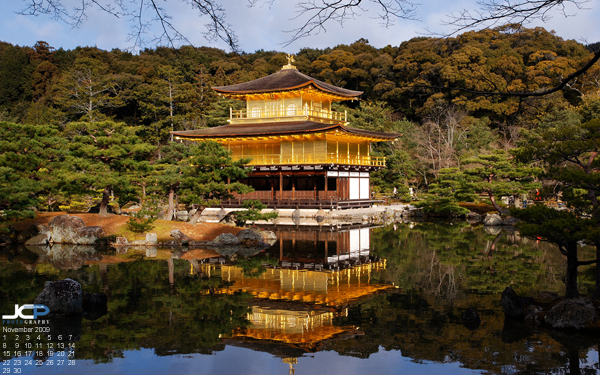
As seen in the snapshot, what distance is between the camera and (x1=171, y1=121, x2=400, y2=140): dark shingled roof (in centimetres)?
2728

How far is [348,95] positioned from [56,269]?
23.8 meters

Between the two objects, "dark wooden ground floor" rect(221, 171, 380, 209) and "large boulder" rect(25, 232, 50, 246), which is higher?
"dark wooden ground floor" rect(221, 171, 380, 209)

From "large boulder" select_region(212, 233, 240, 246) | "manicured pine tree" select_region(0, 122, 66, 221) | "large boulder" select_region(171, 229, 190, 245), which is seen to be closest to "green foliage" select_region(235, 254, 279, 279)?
"large boulder" select_region(212, 233, 240, 246)

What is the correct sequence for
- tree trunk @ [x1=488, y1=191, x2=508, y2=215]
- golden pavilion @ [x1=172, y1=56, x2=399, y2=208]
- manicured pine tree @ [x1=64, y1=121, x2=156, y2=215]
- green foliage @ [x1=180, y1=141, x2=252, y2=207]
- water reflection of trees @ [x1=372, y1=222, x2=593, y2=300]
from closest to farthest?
water reflection of trees @ [x1=372, y1=222, x2=593, y2=300] → manicured pine tree @ [x1=64, y1=121, x2=156, y2=215] → green foliage @ [x1=180, y1=141, x2=252, y2=207] → tree trunk @ [x1=488, y1=191, x2=508, y2=215] → golden pavilion @ [x1=172, y1=56, x2=399, y2=208]

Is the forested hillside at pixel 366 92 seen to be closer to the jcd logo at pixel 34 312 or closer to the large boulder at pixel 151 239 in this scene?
the large boulder at pixel 151 239

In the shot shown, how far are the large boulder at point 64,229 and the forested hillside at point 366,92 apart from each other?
1683cm

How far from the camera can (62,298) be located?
831 cm

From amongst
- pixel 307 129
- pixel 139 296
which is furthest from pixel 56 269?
pixel 307 129

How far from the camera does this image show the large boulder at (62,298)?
327 inches

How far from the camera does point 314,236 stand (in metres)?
19.6

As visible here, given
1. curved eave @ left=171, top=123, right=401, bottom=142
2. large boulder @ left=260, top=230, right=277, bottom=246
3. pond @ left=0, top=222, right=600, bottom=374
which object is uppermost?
curved eave @ left=171, top=123, right=401, bottom=142

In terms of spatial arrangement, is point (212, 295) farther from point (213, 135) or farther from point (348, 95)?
point (348, 95)

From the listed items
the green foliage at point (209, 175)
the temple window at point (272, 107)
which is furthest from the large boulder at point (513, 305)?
the temple window at point (272, 107)

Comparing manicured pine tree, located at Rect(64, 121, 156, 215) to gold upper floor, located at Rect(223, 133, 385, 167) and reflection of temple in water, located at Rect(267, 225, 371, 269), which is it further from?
gold upper floor, located at Rect(223, 133, 385, 167)
